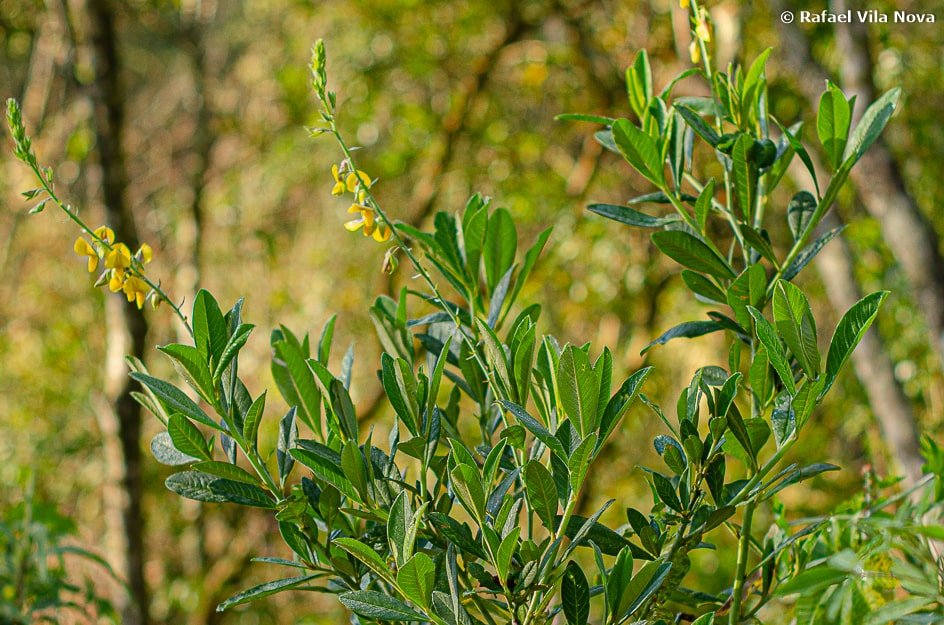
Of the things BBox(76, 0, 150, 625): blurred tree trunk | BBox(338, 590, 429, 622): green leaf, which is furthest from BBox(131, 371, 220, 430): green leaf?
BBox(76, 0, 150, 625): blurred tree trunk

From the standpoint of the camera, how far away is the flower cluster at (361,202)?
1.84 feet

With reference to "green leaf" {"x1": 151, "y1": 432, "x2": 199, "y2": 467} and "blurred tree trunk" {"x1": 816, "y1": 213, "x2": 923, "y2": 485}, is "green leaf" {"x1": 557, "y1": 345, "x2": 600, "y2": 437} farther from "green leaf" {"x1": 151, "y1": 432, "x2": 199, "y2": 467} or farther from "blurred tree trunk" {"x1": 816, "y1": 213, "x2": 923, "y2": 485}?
"blurred tree trunk" {"x1": 816, "y1": 213, "x2": 923, "y2": 485}

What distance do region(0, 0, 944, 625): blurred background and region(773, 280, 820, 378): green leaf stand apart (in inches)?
60.7

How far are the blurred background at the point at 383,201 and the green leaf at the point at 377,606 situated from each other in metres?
1.66

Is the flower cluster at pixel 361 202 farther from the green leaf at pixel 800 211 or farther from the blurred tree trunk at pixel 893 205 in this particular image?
the blurred tree trunk at pixel 893 205

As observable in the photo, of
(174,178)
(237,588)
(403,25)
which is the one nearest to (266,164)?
(403,25)

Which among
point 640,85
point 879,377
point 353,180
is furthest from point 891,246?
point 353,180

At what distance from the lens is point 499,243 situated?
0.62 metres

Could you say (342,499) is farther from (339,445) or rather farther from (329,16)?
(329,16)

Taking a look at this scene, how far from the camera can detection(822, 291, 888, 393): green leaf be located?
0.48 m

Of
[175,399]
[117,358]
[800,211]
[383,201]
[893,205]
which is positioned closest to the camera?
[175,399]

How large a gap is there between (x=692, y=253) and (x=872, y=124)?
0.44 ft

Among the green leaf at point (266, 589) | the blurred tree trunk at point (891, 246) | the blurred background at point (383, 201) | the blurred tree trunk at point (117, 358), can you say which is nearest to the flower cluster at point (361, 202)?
the green leaf at point (266, 589)

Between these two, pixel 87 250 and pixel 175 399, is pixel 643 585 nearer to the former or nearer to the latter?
pixel 175 399
